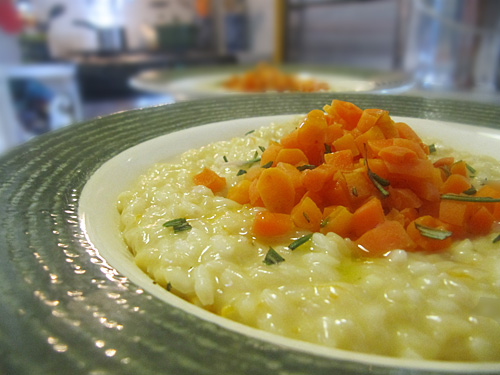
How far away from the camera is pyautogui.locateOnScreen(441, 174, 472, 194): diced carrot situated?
1.46 m

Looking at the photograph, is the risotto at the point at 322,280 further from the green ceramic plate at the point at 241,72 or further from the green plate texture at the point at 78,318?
the green ceramic plate at the point at 241,72

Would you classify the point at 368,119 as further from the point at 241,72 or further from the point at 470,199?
the point at 241,72

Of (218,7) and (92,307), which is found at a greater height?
(218,7)

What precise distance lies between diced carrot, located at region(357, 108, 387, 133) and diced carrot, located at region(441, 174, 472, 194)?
32cm

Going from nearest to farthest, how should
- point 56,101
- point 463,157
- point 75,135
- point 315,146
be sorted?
1. point 315,146
2. point 463,157
3. point 75,135
4. point 56,101

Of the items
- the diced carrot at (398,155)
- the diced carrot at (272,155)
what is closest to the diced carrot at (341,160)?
the diced carrot at (398,155)

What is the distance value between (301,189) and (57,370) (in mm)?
903

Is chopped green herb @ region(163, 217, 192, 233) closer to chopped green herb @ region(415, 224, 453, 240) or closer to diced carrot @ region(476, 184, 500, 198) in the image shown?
chopped green herb @ region(415, 224, 453, 240)

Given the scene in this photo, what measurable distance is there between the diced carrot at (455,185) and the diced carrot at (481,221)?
121 millimetres

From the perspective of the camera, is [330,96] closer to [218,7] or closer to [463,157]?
[463,157]

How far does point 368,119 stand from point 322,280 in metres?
0.69

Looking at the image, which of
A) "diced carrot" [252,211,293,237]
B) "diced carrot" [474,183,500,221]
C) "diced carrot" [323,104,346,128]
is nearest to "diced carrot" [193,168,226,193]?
"diced carrot" [252,211,293,237]

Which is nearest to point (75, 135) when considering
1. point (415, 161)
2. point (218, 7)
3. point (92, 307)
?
point (92, 307)

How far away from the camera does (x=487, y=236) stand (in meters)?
1.33
